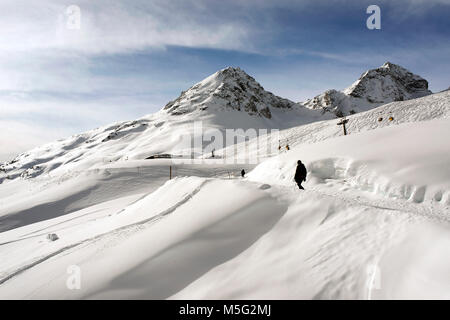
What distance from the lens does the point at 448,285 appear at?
3.29 metres

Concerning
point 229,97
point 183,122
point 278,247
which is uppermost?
point 229,97

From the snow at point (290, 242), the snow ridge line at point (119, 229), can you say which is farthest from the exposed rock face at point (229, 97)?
the snow ridge line at point (119, 229)

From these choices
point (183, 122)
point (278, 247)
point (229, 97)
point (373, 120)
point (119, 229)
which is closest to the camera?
point (278, 247)

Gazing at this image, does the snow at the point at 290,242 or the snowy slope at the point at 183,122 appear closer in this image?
the snow at the point at 290,242

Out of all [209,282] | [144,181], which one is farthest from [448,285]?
[144,181]

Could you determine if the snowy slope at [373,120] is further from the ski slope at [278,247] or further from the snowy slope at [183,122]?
the snowy slope at [183,122]

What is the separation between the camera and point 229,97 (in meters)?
151

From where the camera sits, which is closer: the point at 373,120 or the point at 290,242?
the point at 290,242

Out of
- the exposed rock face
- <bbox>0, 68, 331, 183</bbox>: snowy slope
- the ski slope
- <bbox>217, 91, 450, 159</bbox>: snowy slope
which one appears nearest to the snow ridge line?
the ski slope

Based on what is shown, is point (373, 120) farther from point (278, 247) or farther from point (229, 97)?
point (229, 97)

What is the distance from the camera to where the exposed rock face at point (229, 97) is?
144 m

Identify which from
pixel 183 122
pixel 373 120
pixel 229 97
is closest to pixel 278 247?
pixel 373 120

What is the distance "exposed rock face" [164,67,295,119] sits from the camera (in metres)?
144
